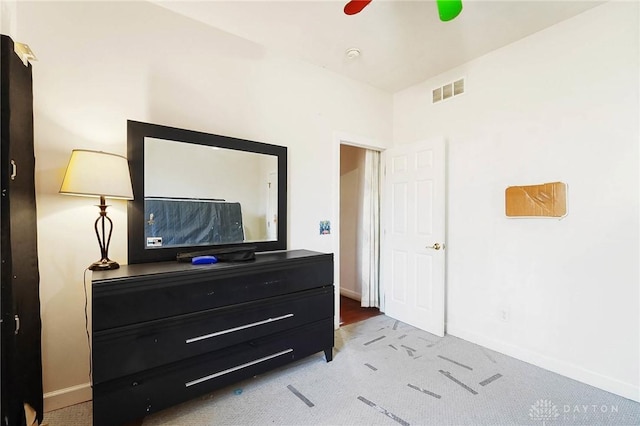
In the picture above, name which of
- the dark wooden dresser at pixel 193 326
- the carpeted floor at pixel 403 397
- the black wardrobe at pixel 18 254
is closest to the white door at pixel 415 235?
the carpeted floor at pixel 403 397

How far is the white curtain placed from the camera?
3.73 meters

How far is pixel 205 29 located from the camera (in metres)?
2.30

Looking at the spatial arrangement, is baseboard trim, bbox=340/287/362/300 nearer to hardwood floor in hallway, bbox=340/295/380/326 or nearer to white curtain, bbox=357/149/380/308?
hardwood floor in hallway, bbox=340/295/380/326

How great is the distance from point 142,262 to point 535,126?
331 cm

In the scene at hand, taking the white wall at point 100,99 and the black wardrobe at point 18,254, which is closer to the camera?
the black wardrobe at point 18,254

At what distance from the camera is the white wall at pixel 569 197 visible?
1.99m

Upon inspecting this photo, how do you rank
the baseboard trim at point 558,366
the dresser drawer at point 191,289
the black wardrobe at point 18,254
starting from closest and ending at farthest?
1. the black wardrobe at point 18,254
2. the dresser drawer at point 191,289
3. the baseboard trim at point 558,366

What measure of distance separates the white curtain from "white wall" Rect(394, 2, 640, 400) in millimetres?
963

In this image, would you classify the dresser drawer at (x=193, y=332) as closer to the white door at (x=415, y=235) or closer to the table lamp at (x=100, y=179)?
the table lamp at (x=100, y=179)

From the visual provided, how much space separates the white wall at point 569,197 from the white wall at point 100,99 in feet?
6.67

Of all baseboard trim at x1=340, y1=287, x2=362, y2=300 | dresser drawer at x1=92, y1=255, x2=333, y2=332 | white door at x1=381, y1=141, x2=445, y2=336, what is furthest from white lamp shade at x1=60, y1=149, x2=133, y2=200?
baseboard trim at x1=340, y1=287, x2=362, y2=300

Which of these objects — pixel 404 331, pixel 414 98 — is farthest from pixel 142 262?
pixel 414 98

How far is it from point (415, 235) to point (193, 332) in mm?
2404

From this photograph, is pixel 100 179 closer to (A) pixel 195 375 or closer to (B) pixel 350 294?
(A) pixel 195 375
